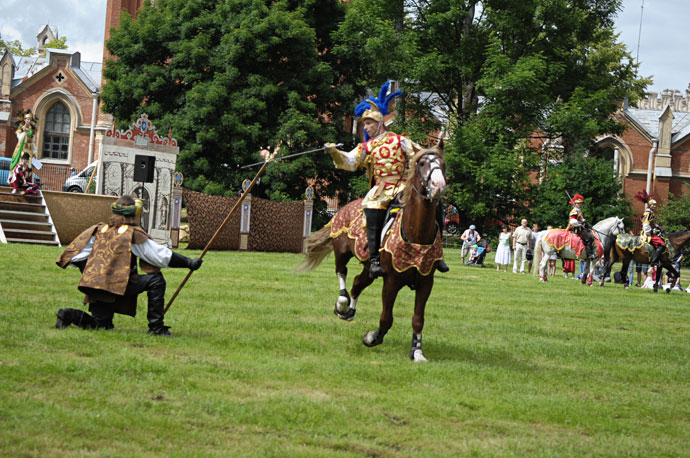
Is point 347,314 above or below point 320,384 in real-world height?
above

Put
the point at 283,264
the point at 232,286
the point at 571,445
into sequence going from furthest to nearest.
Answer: the point at 283,264
the point at 232,286
the point at 571,445

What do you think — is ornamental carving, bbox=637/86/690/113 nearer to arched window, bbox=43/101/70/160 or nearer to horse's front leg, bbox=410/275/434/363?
arched window, bbox=43/101/70/160

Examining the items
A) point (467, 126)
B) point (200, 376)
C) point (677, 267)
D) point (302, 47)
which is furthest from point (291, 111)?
point (200, 376)

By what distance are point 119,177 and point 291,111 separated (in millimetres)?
11201

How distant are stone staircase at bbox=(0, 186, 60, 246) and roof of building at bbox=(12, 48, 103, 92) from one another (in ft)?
122

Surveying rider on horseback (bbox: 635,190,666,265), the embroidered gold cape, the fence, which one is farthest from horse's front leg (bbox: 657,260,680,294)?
the fence

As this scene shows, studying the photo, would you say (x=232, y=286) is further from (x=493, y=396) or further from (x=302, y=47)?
(x=302, y=47)

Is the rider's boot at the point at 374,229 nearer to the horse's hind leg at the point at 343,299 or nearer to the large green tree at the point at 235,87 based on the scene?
the horse's hind leg at the point at 343,299

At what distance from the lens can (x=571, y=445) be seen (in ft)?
19.5

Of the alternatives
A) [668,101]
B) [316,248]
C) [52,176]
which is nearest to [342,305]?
[316,248]

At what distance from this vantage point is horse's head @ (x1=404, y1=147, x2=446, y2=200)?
8438mm

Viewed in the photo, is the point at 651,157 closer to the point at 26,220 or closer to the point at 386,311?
the point at 26,220

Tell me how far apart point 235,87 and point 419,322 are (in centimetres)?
2940

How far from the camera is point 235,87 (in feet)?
121
